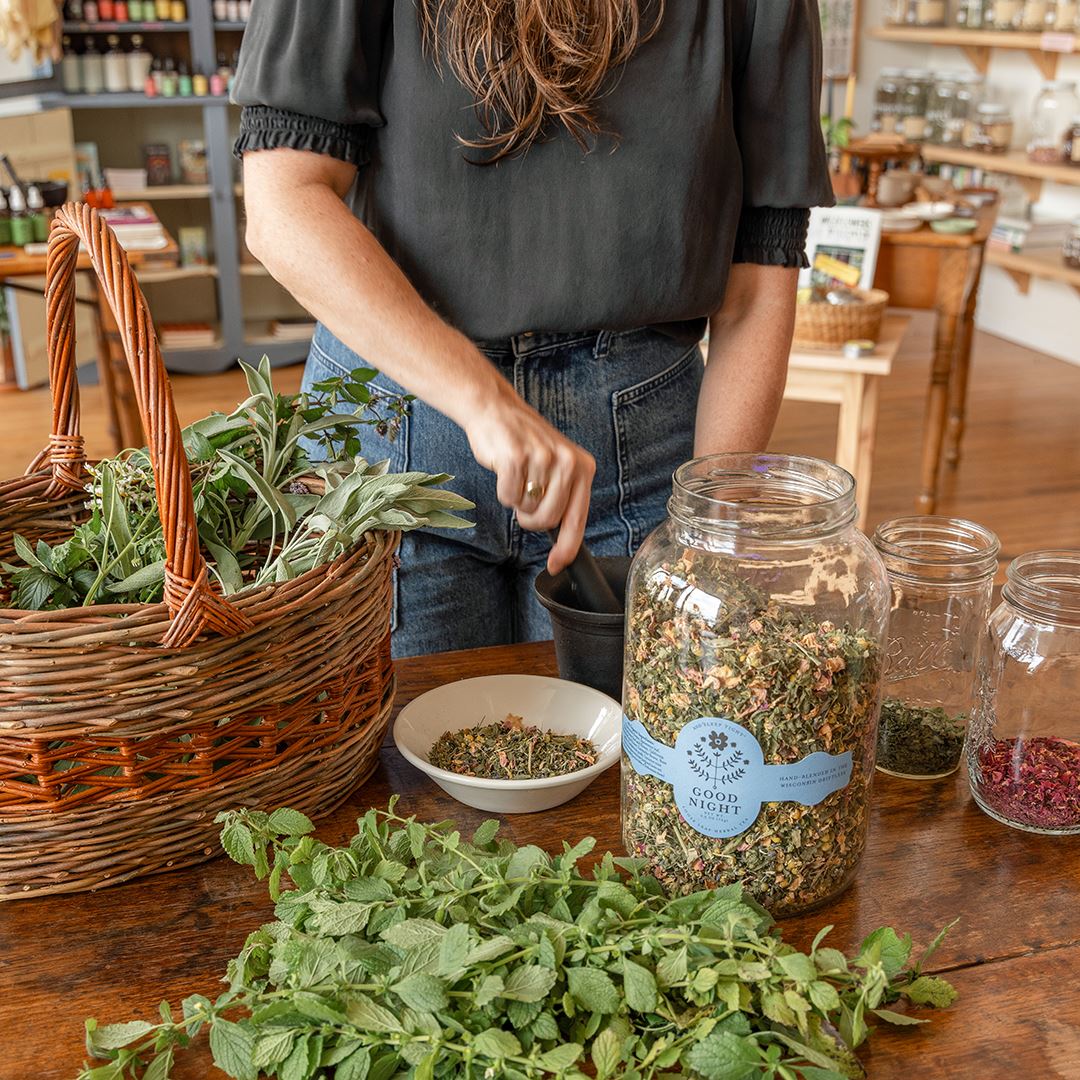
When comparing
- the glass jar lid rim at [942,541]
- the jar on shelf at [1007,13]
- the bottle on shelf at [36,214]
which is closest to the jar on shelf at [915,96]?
the jar on shelf at [1007,13]

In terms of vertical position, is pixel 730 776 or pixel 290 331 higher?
pixel 730 776

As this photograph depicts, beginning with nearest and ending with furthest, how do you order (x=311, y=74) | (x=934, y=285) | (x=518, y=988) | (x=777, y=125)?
1. (x=518, y=988)
2. (x=311, y=74)
3. (x=777, y=125)
4. (x=934, y=285)

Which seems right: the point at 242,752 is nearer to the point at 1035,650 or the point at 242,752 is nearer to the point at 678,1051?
the point at 678,1051

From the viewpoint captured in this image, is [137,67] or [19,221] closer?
[19,221]

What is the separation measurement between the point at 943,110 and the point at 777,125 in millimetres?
4957

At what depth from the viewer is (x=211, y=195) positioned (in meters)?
5.16

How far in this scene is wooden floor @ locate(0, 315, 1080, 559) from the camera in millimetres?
3861

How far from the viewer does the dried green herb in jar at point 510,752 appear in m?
0.96

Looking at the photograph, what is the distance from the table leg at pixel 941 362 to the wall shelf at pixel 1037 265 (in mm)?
1302

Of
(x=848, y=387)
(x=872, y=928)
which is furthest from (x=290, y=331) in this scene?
(x=872, y=928)

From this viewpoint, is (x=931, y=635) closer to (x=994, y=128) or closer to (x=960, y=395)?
(x=960, y=395)

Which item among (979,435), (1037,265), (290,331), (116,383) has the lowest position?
(979,435)

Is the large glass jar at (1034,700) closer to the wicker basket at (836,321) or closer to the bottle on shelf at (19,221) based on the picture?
the wicker basket at (836,321)

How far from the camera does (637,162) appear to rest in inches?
49.0
